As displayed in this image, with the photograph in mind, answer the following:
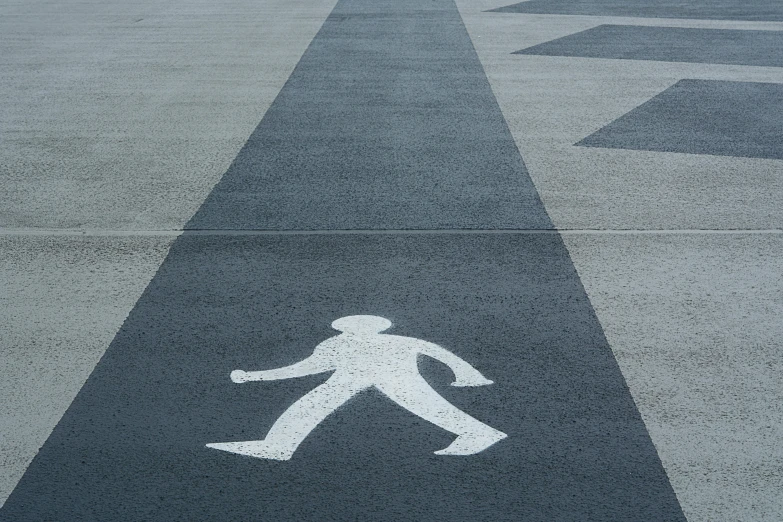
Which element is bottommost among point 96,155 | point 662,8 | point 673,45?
point 662,8

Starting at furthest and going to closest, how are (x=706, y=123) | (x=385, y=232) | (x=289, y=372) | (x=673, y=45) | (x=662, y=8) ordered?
(x=662, y=8), (x=673, y=45), (x=706, y=123), (x=385, y=232), (x=289, y=372)

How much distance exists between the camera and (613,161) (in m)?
8.94

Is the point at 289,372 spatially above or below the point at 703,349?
above

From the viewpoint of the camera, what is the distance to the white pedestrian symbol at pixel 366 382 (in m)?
4.55

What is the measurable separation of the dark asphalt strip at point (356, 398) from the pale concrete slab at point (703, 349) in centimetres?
14

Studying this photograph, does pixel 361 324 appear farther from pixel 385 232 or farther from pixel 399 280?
pixel 385 232

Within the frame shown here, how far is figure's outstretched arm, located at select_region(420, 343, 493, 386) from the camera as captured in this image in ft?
16.8

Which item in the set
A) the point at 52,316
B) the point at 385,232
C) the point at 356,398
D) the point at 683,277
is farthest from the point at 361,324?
the point at 683,277

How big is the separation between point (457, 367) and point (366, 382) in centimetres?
52

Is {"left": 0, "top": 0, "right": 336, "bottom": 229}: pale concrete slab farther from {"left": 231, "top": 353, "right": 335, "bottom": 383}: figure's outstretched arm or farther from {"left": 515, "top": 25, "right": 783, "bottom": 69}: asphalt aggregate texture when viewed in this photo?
{"left": 515, "top": 25, "right": 783, "bottom": 69}: asphalt aggregate texture

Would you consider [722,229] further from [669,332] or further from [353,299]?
[353,299]

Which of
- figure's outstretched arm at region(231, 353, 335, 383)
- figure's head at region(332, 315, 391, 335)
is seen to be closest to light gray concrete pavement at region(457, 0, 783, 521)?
figure's head at region(332, 315, 391, 335)

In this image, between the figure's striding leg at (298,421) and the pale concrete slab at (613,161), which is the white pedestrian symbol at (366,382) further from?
the pale concrete slab at (613,161)

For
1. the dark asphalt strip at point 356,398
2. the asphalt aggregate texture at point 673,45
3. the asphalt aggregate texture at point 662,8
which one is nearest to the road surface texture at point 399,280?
the dark asphalt strip at point 356,398
